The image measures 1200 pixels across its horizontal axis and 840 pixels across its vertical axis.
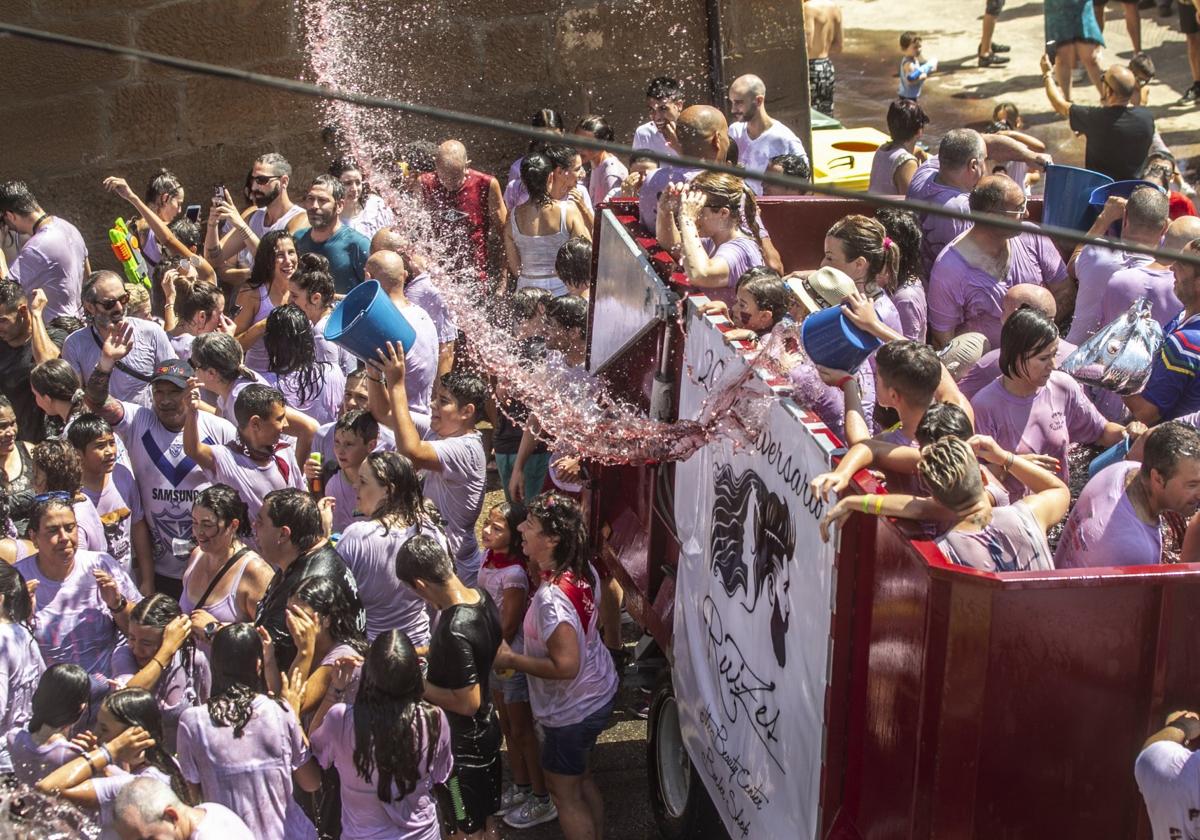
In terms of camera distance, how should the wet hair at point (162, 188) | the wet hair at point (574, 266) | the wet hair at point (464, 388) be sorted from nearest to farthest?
1. the wet hair at point (464, 388)
2. the wet hair at point (574, 266)
3. the wet hair at point (162, 188)

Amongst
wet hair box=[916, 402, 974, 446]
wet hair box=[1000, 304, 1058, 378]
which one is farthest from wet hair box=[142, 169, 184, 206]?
wet hair box=[916, 402, 974, 446]

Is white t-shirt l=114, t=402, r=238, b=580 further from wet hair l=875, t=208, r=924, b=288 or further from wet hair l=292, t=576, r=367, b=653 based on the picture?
wet hair l=875, t=208, r=924, b=288

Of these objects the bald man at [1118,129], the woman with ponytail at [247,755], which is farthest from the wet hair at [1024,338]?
the bald man at [1118,129]

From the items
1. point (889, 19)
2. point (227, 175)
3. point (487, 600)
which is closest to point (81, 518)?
point (487, 600)

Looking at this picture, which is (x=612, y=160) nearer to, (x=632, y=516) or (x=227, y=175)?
(x=227, y=175)

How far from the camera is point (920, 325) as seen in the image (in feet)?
19.8

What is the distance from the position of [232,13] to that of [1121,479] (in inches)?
303

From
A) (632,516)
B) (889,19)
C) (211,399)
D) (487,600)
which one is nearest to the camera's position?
(487,600)

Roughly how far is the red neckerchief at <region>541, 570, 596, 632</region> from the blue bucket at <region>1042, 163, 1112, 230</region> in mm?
3142

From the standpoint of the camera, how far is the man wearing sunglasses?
680 cm

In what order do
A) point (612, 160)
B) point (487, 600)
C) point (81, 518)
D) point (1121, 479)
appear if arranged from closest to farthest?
point (1121, 479)
point (487, 600)
point (81, 518)
point (612, 160)

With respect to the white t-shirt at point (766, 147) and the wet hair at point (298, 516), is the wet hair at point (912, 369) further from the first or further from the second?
the white t-shirt at point (766, 147)

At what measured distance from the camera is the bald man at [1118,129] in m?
9.12

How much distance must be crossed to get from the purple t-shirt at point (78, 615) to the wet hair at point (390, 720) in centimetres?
132
